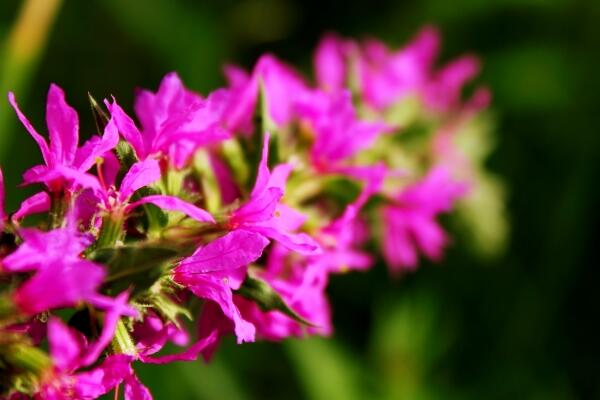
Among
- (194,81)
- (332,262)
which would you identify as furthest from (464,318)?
(332,262)

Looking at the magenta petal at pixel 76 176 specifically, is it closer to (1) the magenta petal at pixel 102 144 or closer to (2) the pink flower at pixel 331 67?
(1) the magenta petal at pixel 102 144

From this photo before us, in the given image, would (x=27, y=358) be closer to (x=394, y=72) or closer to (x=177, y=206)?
(x=177, y=206)

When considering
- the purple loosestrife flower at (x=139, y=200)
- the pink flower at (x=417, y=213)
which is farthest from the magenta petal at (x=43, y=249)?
the pink flower at (x=417, y=213)

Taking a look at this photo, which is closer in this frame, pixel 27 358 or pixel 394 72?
pixel 27 358

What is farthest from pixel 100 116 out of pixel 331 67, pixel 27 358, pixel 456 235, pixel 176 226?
pixel 456 235

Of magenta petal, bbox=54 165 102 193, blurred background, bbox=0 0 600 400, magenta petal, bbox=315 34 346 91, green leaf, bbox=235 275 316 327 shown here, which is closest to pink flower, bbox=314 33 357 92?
magenta petal, bbox=315 34 346 91

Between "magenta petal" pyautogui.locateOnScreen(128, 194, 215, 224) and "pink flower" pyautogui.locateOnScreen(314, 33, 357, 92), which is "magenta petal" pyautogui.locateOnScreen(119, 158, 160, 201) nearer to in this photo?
"magenta petal" pyautogui.locateOnScreen(128, 194, 215, 224)

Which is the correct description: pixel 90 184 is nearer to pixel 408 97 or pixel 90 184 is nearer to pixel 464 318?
pixel 408 97
